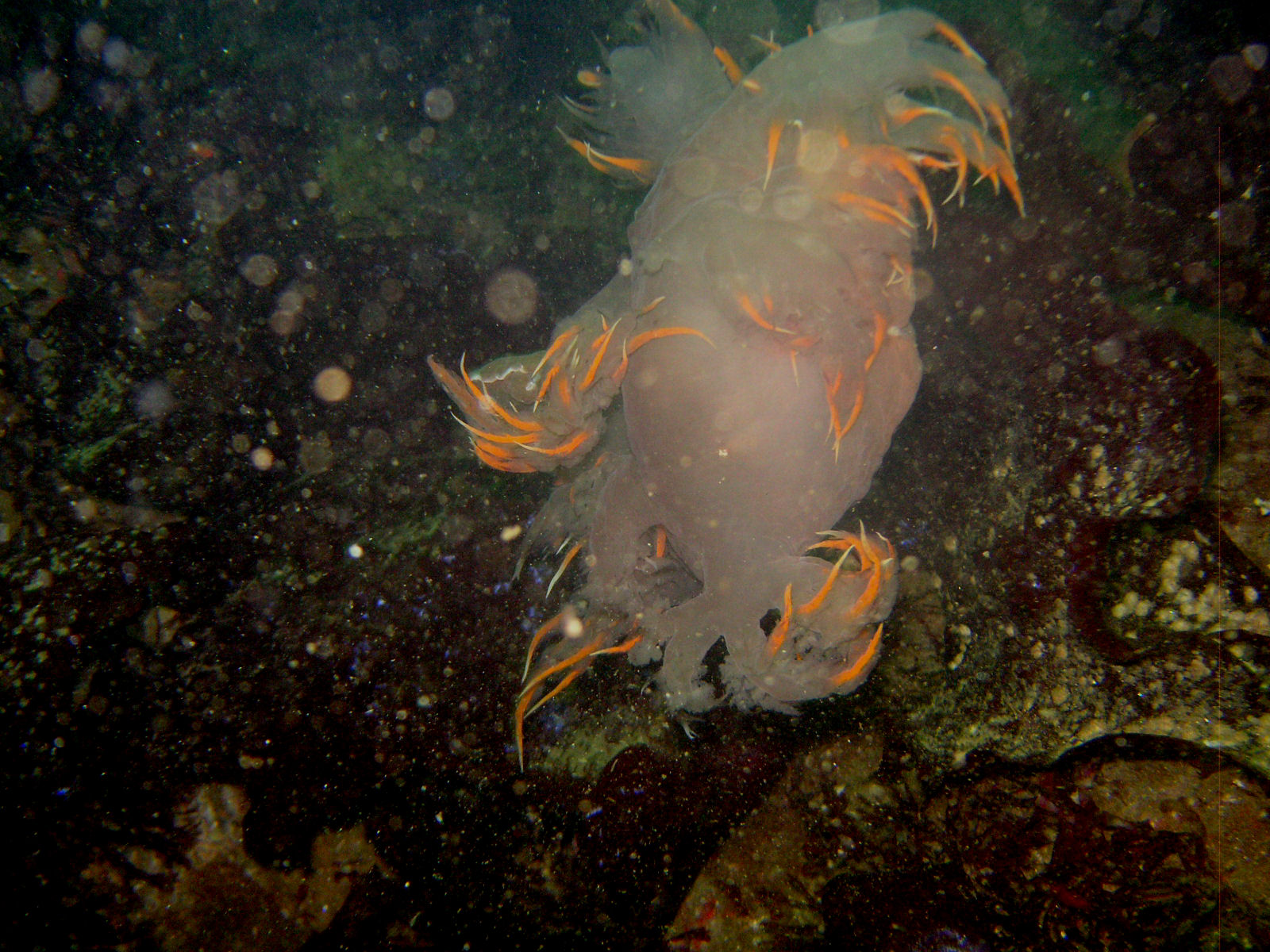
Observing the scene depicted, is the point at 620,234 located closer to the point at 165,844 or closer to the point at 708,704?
the point at 708,704

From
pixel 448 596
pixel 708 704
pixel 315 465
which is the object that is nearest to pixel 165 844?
pixel 448 596

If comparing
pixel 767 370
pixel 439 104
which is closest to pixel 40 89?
pixel 439 104

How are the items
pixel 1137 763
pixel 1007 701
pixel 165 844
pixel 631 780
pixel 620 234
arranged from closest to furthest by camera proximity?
pixel 1137 763 → pixel 1007 701 → pixel 165 844 → pixel 631 780 → pixel 620 234

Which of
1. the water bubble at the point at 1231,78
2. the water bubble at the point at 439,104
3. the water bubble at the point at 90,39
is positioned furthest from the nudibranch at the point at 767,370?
the water bubble at the point at 90,39

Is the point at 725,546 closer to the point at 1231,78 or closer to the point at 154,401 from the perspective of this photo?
the point at 1231,78

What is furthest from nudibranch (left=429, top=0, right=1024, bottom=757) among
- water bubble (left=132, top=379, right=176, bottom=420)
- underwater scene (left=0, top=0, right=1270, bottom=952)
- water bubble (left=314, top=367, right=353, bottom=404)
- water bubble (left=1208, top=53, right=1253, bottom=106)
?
water bubble (left=132, top=379, right=176, bottom=420)

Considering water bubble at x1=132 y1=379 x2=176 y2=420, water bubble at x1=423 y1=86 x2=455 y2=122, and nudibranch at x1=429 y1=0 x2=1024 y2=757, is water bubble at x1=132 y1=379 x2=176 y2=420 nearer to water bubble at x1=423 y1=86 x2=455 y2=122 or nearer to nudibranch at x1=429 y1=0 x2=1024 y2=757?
nudibranch at x1=429 y1=0 x2=1024 y2=757
